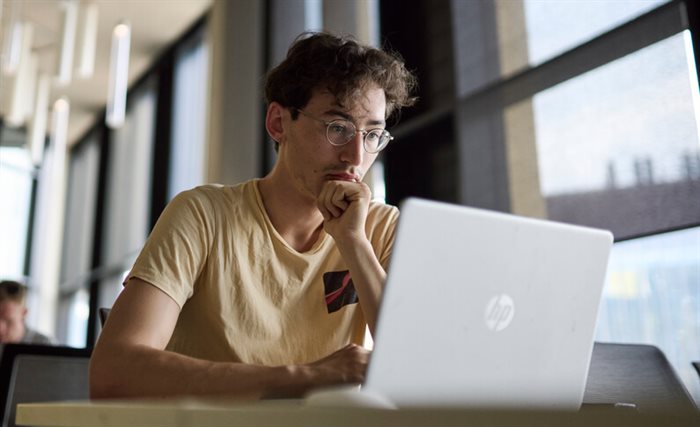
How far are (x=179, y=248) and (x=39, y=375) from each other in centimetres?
59

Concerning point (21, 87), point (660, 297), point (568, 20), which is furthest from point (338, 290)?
point (21, 87)

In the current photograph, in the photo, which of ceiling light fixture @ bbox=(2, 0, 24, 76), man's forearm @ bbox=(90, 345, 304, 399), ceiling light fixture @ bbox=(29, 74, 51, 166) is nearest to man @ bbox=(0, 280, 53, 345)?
ceiling light fixture @ bbox=(2, 0, 24, 76)

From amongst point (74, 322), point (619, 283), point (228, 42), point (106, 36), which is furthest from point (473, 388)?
point (74, 322)

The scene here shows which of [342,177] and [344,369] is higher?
[342,177]

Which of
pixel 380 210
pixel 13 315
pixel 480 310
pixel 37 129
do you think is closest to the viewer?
pixel 480 310

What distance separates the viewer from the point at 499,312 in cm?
95

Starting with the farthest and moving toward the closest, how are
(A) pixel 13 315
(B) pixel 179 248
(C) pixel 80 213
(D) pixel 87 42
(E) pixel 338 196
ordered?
(C) pixel 80 213 < (D) pixel 87 42 < (A) pixel 13 315 < (E) pixel 338 196 < (B) pixel 179 248

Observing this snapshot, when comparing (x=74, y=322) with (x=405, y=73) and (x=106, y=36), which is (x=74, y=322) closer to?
(x=106, y=36)

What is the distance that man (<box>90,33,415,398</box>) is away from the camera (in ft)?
4.41

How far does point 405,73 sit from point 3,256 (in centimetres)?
868

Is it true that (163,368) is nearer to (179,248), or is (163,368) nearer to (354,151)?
(179,248)

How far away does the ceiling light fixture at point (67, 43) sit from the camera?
4.73 metres

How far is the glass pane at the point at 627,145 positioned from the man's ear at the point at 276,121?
124 centimetres

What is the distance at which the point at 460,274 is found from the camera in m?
0.93
